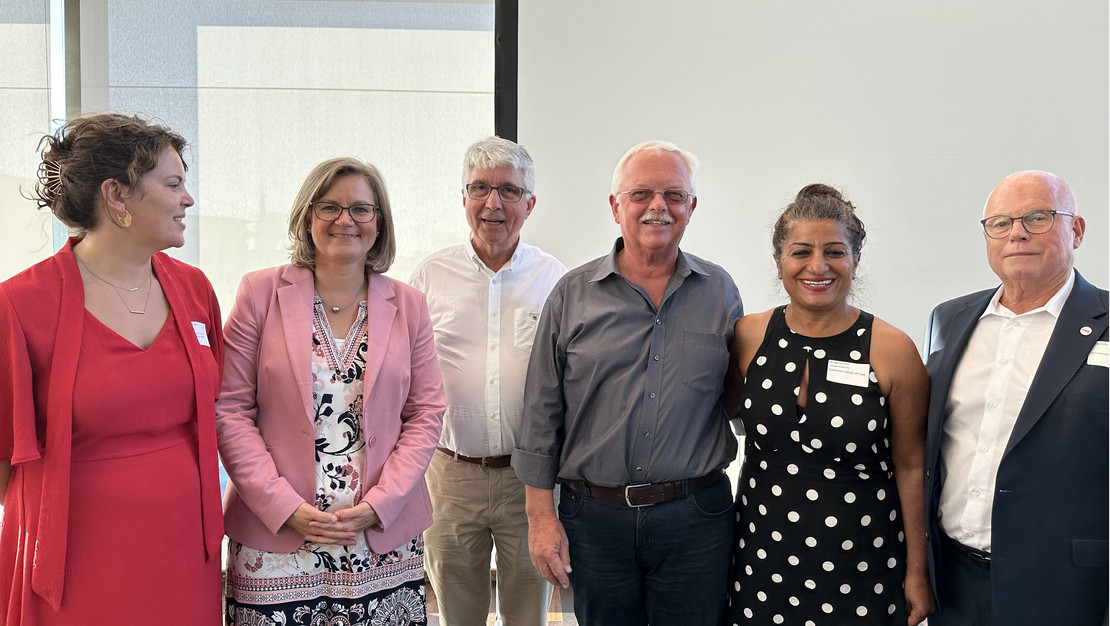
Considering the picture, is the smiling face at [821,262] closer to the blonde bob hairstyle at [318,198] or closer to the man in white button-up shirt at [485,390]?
the man in white button-up shirt at [485,390]

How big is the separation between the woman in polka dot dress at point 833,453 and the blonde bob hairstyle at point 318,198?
117 centimetres

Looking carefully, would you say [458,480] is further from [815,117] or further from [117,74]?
[117,74]

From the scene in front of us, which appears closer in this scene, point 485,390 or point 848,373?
point 848,373

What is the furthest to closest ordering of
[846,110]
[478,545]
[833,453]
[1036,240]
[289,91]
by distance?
[289,91] < [846,110] < [478,545] < [833,453] < [1036,240]

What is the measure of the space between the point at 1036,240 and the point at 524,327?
5.03 ft

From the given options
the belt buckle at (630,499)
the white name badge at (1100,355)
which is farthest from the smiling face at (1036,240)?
the belt buckle at (630,499)

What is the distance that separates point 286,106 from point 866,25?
298 centimetres

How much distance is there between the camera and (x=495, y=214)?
8.28 feet

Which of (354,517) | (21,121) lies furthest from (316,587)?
(21,121)

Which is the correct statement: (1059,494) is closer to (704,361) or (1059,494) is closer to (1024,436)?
(1024,436)

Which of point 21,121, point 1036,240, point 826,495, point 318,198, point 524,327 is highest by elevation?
point 21,121

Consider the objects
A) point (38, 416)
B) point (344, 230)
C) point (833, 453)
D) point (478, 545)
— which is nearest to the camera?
point (38, 416)

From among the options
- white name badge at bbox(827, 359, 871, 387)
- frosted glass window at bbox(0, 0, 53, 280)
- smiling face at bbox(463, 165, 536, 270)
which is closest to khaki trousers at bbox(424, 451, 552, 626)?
smiling face at bbox(463, 165, 536, 270)

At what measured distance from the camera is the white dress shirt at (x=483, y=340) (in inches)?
97.7
